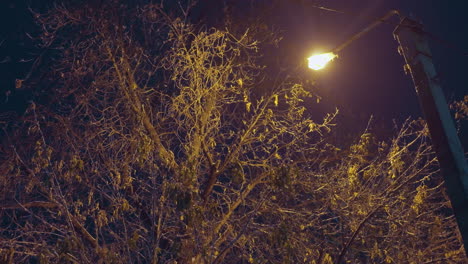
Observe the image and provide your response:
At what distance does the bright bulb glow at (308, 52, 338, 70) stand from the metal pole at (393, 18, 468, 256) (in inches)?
29.4

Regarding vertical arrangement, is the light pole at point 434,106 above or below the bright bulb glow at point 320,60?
below

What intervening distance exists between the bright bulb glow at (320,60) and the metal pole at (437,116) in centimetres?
75

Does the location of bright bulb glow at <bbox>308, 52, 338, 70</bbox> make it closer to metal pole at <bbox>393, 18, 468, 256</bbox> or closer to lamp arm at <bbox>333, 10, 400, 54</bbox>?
lamp arm at <bbox>333, 10, 400, 54</bbox>

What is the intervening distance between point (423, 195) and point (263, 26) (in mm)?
5126

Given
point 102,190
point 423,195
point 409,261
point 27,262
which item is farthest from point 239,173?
point 27,262

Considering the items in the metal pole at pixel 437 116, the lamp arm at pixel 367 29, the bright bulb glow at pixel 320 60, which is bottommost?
the metal pole at pixel 437 116

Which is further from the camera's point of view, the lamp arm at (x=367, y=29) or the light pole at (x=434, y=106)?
the lamp arm at (x=367, y=29)

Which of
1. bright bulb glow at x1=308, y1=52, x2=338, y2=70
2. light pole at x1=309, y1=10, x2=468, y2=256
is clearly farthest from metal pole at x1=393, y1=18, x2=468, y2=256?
bright bulb glow at x1=308, y1=52, x2=338, y2=70

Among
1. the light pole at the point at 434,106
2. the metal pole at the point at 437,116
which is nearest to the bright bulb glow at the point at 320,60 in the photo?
the light pole at the point at 434,106

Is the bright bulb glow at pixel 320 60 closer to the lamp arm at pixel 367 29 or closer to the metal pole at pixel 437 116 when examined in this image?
the lamp arm at pixel 367 29

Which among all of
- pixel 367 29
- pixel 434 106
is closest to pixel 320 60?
pixel 367 29

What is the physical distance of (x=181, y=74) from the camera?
8.68 m

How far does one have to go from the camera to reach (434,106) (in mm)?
4379

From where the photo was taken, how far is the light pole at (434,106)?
13.2 ft
